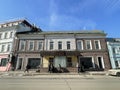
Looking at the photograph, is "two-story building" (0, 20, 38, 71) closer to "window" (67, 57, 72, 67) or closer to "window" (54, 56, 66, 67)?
"window" (54, 56, 66, 67)

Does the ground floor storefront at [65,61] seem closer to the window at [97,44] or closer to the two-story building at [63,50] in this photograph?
the two-story building at [63,50]

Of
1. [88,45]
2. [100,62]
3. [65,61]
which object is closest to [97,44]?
[88,45]

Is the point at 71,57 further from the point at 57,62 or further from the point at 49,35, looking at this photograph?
the point at 49,35

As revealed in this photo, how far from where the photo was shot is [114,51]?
28.6 meters

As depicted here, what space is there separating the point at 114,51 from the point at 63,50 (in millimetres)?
11575

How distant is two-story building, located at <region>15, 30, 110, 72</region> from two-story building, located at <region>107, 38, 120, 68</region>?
4.71ft

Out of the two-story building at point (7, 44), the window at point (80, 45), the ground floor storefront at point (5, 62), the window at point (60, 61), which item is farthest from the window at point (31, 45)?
the window at point (80, 45)

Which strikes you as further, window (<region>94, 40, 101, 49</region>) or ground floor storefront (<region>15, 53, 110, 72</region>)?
window (<region>94, 40, 101, 49</region>)

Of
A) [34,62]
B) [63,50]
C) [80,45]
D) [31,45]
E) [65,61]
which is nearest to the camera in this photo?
[65,61]

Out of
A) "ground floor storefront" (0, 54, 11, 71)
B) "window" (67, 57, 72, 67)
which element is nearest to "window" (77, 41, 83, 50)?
"window" (67, 57, 72, 67)

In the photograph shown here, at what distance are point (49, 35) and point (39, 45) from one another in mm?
3245

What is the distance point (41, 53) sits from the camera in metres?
26.2

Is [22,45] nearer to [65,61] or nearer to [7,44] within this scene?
[7,44]

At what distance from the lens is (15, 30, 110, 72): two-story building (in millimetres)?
26359
